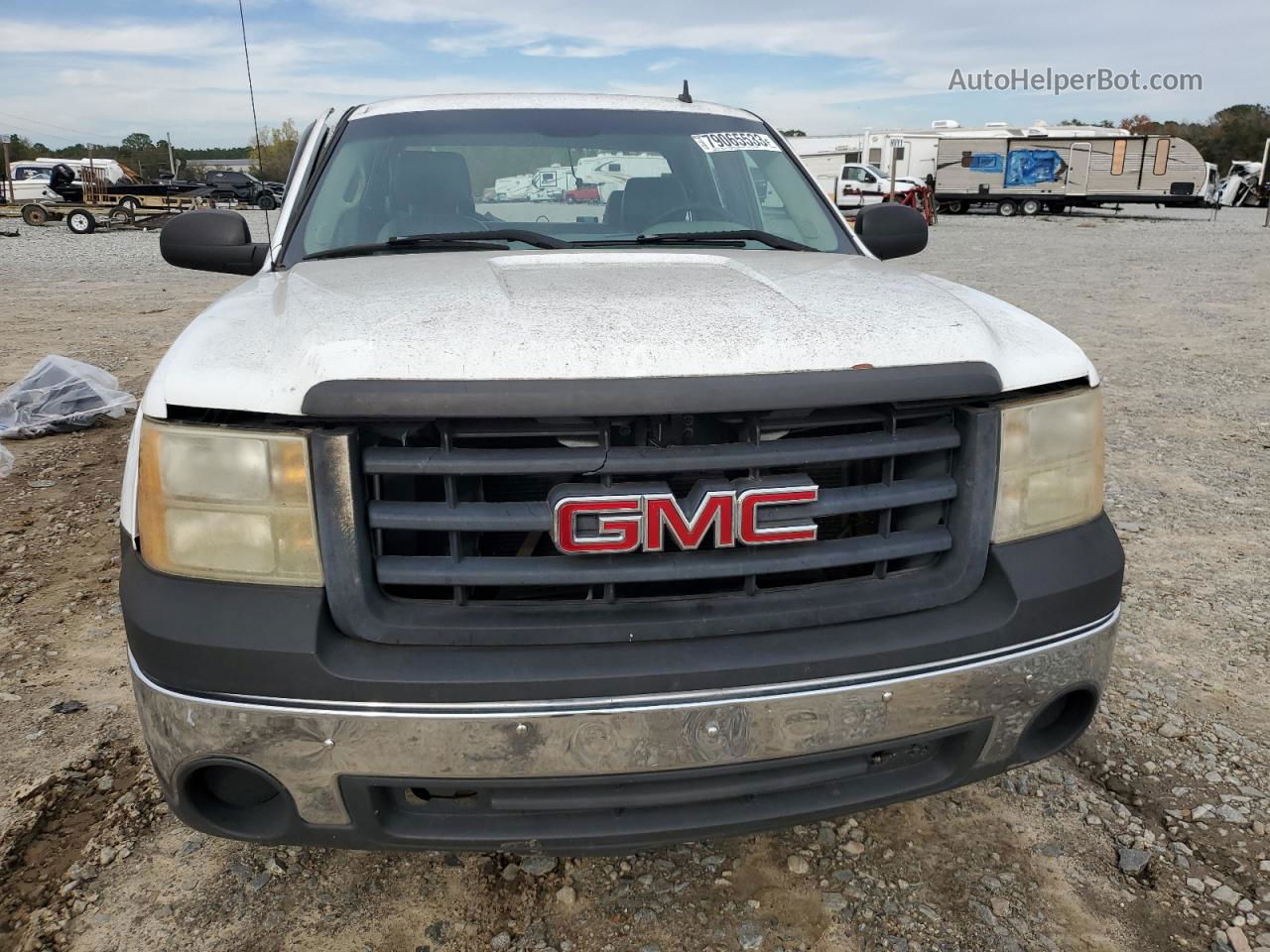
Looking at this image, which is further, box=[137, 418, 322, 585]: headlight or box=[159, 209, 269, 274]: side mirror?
box=[159, 209, 269, 274]: side mirror

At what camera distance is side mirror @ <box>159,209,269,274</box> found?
3.04m

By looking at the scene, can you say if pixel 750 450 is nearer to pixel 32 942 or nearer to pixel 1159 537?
pixel 32 942

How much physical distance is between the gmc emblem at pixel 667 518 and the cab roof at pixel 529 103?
6.96 feet

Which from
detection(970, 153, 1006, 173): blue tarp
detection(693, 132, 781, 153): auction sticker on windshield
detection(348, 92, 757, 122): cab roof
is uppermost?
detection(970, 153, 1006, 173): blue tarp

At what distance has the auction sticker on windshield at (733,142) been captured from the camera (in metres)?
3.35

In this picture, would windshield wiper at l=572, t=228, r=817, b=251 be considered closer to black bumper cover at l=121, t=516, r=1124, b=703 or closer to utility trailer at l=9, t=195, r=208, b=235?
black bumper cover at l=121, t=516, r=1124, b=703

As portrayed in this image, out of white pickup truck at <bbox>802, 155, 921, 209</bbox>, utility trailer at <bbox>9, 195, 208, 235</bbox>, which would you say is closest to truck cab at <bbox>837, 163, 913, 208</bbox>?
white pickup truck at <bbox>802, 155, 921, 209</bbox>

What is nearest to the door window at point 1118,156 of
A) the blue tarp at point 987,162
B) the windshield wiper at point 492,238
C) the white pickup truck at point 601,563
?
the blue tarp at point 987,162

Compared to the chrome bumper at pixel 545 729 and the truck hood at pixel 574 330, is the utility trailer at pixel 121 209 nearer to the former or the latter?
the truck hood at pixel 574 330

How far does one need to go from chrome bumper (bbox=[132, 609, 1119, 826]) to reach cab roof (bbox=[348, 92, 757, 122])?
2.26 m

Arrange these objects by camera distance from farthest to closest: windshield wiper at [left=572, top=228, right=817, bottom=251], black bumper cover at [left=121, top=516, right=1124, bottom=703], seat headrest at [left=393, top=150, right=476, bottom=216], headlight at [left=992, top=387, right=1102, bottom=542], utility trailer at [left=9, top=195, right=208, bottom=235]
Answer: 1. utility trailer at [left=9, top=195, right=208, bottom=235]
2. seat headrest at [left=393, top=150, right=476, bottom=216]
3. windshield wiper at [left=572, top=228, right=817, bottom=251]
4. headlight at [left=992, top=387, right=1102, bottom=542]
5. black bumper cover at [left=121, top=516, right=1124, bottom=703]

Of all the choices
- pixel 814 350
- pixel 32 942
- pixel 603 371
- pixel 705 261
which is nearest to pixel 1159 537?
Answer: pixel 705 261

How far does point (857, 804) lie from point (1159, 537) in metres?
3.07

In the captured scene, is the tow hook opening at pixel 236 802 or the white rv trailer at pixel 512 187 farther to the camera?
the white rv trailer at pixel 512 187
